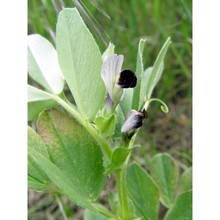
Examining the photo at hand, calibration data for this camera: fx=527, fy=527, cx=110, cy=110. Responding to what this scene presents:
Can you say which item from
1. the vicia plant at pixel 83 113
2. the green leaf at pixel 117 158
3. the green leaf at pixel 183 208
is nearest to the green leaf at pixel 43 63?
the vicia plant at pixel 83 113

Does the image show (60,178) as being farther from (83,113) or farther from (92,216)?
(92,216)

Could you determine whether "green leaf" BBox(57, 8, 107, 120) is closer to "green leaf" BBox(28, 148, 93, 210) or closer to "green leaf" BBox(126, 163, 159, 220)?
"green leaf" BBox(28, 148, 93, 210)

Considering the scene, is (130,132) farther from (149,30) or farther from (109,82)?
(149,30)

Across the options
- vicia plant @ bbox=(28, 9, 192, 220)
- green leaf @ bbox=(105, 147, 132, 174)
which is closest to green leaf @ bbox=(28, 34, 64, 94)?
vicia plant @ bbox=(28, 9, 192, 220)

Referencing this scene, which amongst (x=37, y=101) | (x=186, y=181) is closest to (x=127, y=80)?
(x=37, y=101)

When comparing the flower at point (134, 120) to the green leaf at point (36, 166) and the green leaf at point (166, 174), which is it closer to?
the green leaf at point (36, 166)

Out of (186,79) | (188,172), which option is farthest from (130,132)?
(186,79)
